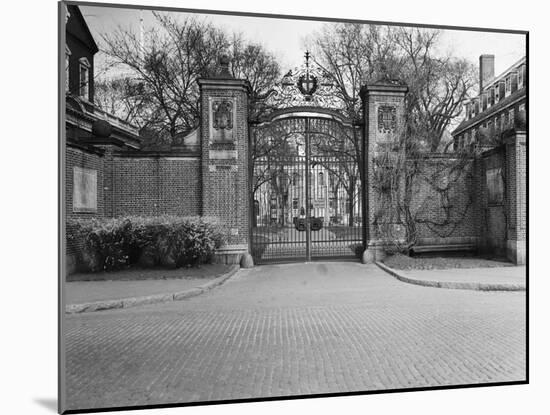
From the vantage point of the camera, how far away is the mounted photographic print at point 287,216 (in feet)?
11.2

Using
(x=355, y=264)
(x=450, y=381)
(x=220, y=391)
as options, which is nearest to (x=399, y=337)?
(x=450, y=381)

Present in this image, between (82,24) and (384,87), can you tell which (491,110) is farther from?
(82,24)

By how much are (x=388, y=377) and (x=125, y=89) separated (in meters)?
7.70

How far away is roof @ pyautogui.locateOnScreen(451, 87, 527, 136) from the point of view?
4880 mm

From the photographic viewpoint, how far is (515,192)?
22.0ft

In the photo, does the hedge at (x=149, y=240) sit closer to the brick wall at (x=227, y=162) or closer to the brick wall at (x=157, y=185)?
the brick wall at (x=157, y=185)

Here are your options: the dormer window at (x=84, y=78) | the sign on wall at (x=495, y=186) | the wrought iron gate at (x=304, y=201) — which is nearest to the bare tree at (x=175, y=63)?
the dormer window at (x=84, y=78)

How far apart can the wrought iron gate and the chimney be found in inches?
106

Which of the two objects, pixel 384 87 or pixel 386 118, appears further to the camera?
pixel 386 118

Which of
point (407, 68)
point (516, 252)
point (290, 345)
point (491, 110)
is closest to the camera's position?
point (290, 345)

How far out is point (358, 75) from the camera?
916cm

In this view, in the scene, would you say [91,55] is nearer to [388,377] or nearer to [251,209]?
[251,209]

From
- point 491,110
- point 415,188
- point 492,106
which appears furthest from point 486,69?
point 415,188

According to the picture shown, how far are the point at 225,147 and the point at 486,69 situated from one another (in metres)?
4.29
